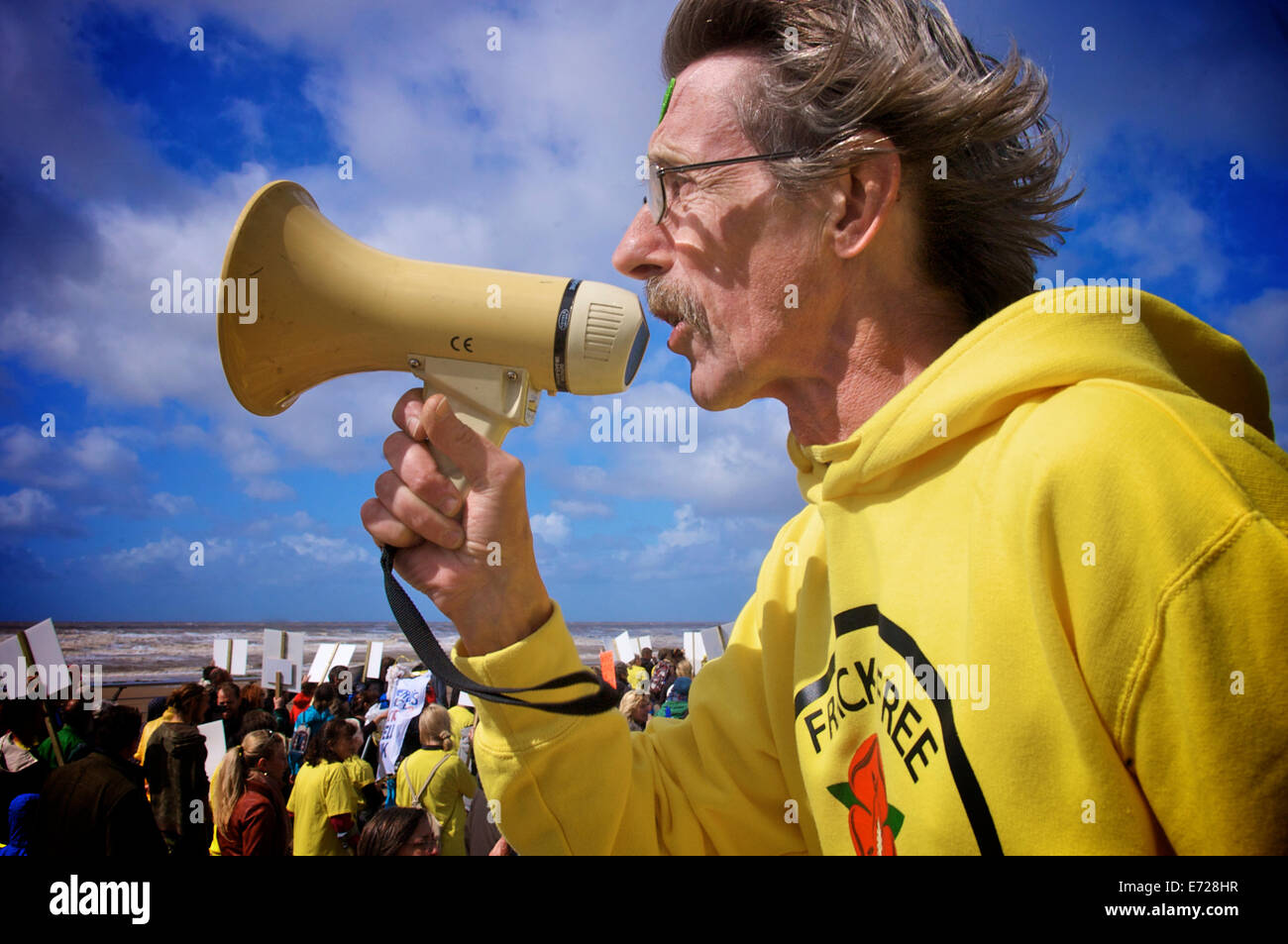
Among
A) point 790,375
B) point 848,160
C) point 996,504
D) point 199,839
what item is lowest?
point 199,839

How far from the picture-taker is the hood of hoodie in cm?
120

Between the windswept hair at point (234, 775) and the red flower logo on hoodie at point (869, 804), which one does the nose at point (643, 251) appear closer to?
the red flower logo on hoodie at point (869, 804)

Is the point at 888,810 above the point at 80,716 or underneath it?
above

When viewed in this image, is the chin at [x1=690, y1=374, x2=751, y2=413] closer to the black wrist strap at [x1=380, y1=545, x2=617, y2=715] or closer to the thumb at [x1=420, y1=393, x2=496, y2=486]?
the thumb at [x1=420, y1=393, x2=496, y2=486]

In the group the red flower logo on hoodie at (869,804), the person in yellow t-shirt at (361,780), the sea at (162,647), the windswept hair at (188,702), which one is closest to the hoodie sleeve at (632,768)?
the red flower logo on hoodie at (869,804)

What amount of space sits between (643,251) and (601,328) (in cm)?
21

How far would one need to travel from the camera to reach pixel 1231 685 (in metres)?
0.92

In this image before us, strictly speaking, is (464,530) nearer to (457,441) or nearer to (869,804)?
(457,441)

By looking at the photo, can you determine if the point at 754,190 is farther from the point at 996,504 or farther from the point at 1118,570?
the point at 1118,570

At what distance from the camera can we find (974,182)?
1704 millimetres

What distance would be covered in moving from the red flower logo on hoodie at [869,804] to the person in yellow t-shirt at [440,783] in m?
5.05

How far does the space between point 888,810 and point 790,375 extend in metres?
0.88

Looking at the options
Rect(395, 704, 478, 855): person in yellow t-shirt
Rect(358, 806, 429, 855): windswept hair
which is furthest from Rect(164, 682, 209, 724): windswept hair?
Rect(358, 806, 429, 855): windswept hair
